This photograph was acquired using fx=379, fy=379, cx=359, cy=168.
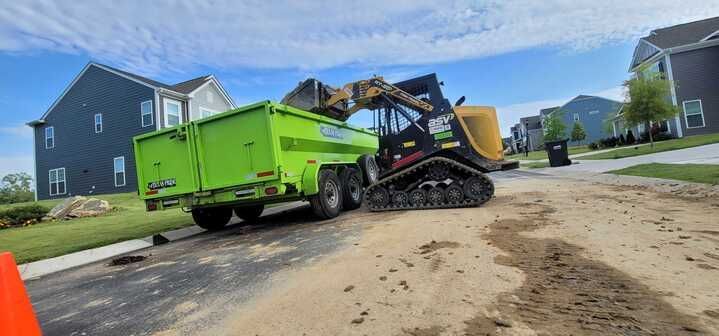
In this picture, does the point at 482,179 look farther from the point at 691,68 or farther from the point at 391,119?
the point at 691,68

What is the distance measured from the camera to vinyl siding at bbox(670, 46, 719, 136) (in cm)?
2672

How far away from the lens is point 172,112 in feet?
78.1

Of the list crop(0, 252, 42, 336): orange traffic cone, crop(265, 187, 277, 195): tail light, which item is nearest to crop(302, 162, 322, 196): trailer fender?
crop(265, 187, 277, 195): tail light

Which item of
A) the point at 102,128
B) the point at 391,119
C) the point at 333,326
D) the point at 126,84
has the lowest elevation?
the point at 333,326

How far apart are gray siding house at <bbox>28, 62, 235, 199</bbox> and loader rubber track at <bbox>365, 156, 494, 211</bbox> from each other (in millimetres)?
18599

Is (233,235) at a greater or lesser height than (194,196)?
lesser

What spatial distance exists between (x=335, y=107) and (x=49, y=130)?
26.4 meters

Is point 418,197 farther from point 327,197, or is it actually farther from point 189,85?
point 189,85

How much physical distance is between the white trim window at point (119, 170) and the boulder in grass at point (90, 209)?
9.62m

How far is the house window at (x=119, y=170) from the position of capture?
23500 millimetres

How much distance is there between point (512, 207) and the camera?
25.5ft

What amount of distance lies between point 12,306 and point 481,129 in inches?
332

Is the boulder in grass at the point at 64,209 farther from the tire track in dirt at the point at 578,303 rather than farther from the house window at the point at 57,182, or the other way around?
the tire track in dirt at the point at 578,303

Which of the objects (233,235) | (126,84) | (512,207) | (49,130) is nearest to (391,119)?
(512,207)
